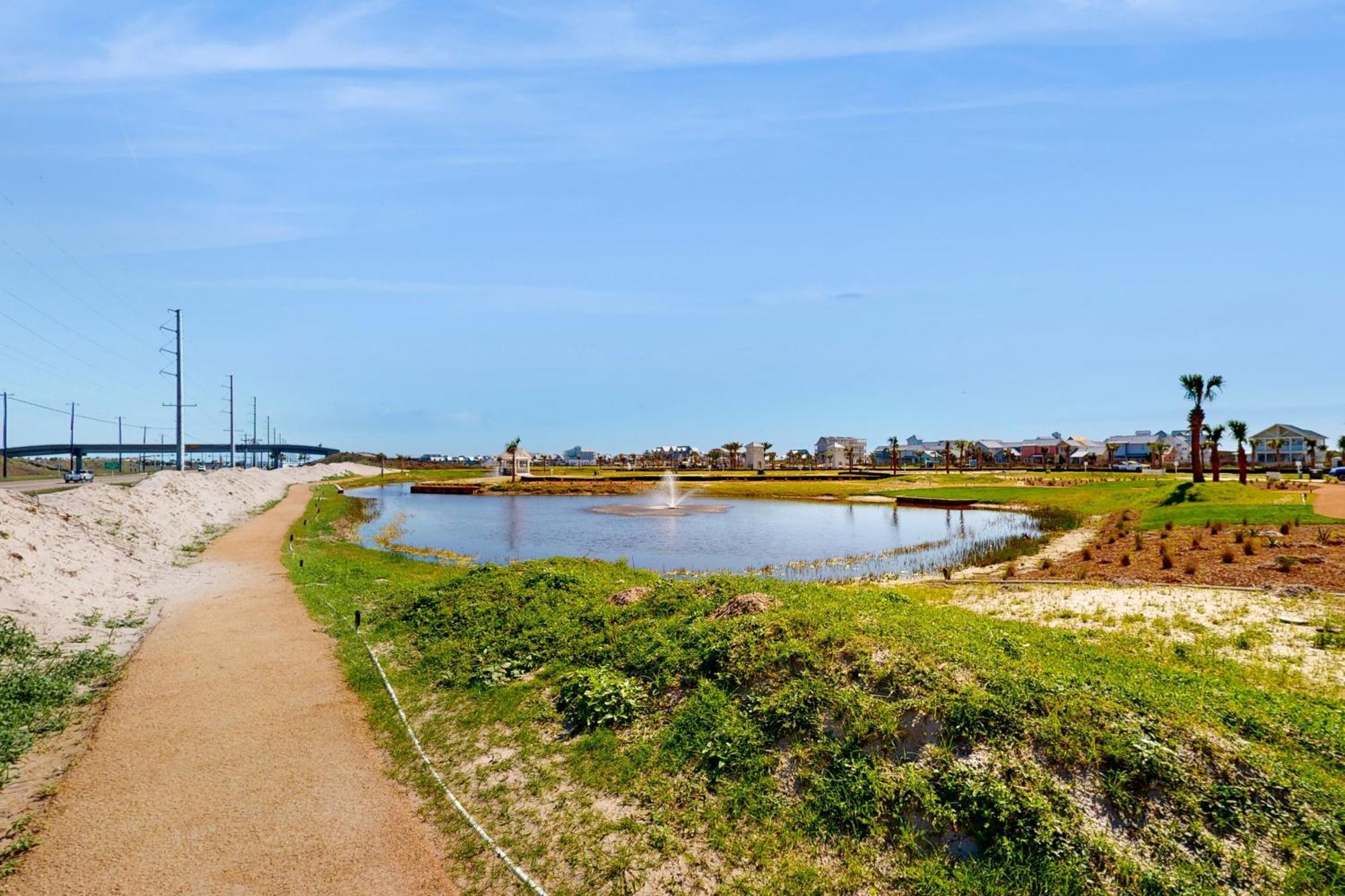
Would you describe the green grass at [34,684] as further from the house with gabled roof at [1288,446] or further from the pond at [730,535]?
the house with gabled roof at [1288,446]

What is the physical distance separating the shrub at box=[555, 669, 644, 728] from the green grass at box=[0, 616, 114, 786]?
26.1ft

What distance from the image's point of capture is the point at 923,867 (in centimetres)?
659

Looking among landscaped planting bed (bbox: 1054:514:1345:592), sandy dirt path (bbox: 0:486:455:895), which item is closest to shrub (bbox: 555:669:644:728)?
sandy dirt path (bbox: 0:486:455:895)

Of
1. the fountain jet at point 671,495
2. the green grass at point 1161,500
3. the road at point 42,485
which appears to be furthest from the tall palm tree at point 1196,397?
the road at point 42,485

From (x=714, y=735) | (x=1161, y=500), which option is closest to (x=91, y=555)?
(x=714, y=735)

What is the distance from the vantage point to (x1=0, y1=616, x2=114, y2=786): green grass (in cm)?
1033

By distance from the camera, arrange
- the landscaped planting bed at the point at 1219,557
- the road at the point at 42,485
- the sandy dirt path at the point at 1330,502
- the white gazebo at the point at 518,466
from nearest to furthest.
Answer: the landscaped planting bed at the point at 1219,557, the sandy dirt path at the point at 1330,502, the road at the point at 42,485, the white gazebo at the point at 518,466

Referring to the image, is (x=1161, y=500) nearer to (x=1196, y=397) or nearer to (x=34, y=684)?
(x=1196, y=397)

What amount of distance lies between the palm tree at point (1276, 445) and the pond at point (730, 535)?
270 ft

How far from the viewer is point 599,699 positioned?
34.9ft

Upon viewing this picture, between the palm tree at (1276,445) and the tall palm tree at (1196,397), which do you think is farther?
the palm tree at (1276,445)

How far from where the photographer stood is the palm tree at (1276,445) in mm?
101812

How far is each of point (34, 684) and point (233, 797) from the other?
7.11m

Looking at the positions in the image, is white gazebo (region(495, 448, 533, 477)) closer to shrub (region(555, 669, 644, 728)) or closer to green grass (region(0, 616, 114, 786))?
green grass (region(0, 616, 114, 786))
